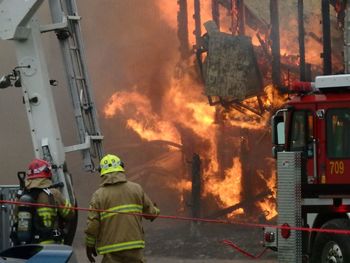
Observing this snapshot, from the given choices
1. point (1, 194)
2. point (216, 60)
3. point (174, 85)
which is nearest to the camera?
point (1, 194)

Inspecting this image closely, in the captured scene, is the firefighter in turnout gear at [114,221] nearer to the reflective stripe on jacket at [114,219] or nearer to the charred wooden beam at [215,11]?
the reflective stripe on jacket at [114,219]

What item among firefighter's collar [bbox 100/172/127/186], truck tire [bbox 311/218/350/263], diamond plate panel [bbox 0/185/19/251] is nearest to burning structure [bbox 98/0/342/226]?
truck tire [bbox 311/218/350/263]

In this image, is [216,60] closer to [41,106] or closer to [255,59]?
[255,59]

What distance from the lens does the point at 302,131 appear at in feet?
29.7

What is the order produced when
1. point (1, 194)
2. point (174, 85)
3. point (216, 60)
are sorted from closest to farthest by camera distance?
1. point (1, 194)
2. point (216, 60)
3. point (174, 85)

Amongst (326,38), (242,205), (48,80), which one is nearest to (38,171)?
(48,80)

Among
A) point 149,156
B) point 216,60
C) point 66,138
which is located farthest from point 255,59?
point 66,138

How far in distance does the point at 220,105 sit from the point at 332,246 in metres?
8.40

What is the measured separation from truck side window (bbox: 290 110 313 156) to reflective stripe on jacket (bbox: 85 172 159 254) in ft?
10.5

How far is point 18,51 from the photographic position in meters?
8.94

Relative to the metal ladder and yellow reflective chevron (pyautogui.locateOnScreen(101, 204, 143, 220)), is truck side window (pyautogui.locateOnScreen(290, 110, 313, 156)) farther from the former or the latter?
yellow reflective chevron (pyautogui.locateOnScreen(101, 204, 143, 220))

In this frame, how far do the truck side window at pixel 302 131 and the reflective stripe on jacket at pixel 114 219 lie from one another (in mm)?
3200

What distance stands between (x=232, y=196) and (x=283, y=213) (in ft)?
26.5

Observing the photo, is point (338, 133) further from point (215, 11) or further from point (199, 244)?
point (215, 11)
